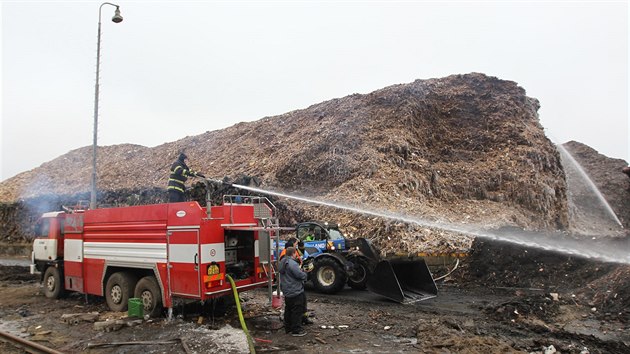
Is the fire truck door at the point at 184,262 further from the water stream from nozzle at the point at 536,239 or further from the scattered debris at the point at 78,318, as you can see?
the water stream from nozzle at the point at 536,239

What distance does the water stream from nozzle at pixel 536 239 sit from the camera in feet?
40.2

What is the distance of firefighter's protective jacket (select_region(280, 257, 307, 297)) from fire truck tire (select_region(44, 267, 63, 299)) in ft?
21.7

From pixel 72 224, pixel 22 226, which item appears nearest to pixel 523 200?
pixel 72 224

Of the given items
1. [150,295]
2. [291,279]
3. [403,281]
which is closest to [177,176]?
[150,295]

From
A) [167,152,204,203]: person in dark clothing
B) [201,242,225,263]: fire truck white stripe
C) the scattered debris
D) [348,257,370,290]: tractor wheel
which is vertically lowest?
the scattered debris

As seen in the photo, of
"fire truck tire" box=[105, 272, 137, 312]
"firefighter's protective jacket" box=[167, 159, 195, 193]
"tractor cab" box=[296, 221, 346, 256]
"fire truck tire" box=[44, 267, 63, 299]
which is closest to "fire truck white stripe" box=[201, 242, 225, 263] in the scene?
"fire truck tire" box=[105, 272, 137, 312]

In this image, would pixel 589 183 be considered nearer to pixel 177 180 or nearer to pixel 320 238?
pixel 320 238

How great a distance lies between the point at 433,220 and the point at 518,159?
8608mm

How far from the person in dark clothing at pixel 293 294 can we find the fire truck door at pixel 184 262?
4.87ft

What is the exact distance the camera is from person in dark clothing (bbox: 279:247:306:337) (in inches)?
293

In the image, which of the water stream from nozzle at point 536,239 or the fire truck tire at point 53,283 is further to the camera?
the water stream from nozzle at point 536,239

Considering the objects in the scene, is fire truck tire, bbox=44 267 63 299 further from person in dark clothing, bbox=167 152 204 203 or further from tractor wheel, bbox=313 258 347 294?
tractor wheel, bbox=313 258 347 294

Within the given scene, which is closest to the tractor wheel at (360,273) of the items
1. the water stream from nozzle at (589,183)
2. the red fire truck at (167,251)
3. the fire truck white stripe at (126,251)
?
the red fire truck at (167,251)

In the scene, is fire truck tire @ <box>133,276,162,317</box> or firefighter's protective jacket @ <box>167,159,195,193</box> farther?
firefighter's protective jacket @ <box>167,159,195,193</box>
